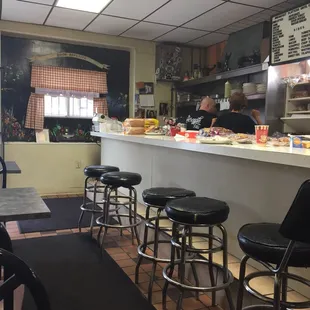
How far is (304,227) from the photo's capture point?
1.21 metres

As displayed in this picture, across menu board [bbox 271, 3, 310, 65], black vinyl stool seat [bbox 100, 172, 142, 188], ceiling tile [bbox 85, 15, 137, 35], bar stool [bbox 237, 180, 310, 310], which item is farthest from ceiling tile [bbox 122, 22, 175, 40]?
bar stool [bbox 237, 180, 310, 310]

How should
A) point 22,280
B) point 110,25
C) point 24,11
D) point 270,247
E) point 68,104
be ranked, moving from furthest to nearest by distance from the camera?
point 68,104 → point 110,25 → point 24,11 → point 270,247 → point 22,280

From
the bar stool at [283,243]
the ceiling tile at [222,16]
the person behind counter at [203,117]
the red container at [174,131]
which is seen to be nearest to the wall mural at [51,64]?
the ceiling tile at [222,16]

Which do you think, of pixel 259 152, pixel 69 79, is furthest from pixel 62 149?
pixel 259 152

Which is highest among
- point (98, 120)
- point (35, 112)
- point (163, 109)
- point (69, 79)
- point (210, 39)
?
point (210, 39)

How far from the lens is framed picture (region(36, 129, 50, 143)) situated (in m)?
5.43

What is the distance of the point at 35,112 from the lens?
5.38 meters

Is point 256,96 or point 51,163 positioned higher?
point 256,96

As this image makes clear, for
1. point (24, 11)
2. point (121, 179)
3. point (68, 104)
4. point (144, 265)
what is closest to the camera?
point (144, 265)

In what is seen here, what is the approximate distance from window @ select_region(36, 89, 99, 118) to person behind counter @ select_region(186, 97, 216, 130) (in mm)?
2247

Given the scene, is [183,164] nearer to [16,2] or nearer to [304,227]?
[304,227]

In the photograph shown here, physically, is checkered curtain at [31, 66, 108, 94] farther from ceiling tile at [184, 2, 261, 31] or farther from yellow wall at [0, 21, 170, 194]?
ceiling tile at [184, 2, 261, 31]

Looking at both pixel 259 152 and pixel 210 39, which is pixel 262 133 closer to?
pixel 259 152

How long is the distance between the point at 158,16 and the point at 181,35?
0.98 m
